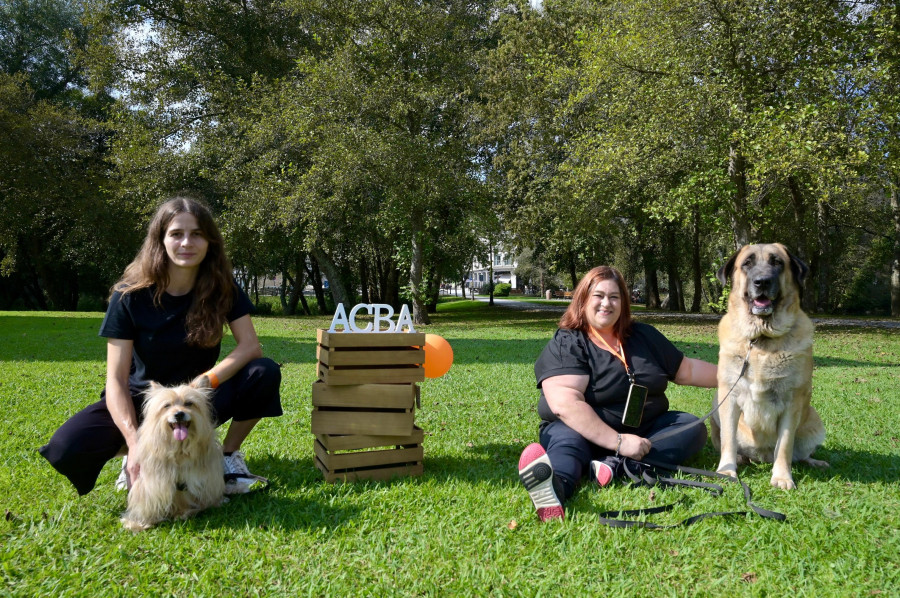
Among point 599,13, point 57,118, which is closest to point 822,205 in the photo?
point 599,13

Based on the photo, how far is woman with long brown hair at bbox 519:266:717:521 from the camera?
389 centimetres

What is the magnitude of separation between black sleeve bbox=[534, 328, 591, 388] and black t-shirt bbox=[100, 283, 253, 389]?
2319mm

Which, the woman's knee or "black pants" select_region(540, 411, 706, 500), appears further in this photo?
the woman's knee

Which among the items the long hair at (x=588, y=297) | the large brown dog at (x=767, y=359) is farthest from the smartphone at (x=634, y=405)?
the large brown dog at (x=767, y=359)

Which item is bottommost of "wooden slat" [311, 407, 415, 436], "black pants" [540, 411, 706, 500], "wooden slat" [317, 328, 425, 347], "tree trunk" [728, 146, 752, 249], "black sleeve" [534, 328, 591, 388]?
"black pants" [540, 411, 706, 500]

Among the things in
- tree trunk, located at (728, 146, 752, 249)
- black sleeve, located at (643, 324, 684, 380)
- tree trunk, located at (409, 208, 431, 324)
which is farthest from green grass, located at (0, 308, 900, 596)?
tree trunk, located at (409, 208, 431, 324)

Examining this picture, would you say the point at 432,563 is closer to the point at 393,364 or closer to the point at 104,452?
the point at 393,364

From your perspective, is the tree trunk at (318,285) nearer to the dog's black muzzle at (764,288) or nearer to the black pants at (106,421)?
the black pants at (106,421)

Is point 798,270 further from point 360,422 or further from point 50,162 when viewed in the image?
point 50,162

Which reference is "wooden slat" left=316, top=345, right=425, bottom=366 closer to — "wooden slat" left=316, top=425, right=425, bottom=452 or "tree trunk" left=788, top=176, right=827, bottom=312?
"wooden slat" left=316, top=425, right=425, bottom=452

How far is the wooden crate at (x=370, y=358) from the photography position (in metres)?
4.00

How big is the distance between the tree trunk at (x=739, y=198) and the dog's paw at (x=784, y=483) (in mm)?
13685

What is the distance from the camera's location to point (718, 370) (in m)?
4.13

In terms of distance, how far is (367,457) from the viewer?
412 cm
